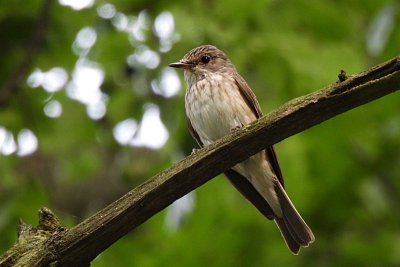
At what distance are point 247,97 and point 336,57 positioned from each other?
969mm

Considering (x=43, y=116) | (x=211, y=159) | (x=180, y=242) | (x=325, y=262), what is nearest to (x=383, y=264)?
(x=325, y=262)

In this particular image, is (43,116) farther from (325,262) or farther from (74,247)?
(74,247)

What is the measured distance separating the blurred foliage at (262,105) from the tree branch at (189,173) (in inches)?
102

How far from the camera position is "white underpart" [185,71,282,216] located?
5121 millimetres

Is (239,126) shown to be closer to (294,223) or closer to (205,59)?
(294,223)

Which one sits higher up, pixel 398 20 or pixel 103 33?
pixel 103 33

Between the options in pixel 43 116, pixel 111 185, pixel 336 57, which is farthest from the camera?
pixel 111 185

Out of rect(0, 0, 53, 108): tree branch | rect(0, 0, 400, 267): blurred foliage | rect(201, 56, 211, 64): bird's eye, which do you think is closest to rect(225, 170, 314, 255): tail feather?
rect(0, 0, 400, 267): blurred foliage

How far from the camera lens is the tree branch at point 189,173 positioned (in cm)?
317

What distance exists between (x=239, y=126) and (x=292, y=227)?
683 mm

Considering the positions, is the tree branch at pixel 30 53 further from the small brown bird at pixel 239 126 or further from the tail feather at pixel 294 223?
the tail feather at pixel 294 223

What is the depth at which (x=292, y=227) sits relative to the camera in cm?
507

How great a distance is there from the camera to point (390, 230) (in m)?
7.34

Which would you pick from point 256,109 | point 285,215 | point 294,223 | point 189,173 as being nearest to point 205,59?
point 256,109
